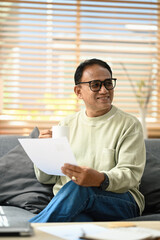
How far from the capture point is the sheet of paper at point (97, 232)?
1.19m

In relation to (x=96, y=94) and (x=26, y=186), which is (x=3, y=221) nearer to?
(x=26, y=186)

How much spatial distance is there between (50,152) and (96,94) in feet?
1.86

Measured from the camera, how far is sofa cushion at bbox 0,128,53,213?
2221 millimetres

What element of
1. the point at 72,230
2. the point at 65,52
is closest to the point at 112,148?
the point at 72,230

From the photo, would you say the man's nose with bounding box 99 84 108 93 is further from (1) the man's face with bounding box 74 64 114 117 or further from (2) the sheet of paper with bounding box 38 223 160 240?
(2) the sheet of paper with bounding box 38 223 160 240

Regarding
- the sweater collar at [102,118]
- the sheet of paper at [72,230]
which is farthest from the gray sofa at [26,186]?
the sheet of paper at [72,230]

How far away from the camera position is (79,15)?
4.21m

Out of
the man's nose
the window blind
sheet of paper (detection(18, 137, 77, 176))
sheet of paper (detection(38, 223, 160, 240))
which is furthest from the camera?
the window blind

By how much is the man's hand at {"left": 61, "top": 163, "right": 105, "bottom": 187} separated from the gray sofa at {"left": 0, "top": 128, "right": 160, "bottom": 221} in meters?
0.49

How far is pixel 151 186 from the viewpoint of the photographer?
2.27 m

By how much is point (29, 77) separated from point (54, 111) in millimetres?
438

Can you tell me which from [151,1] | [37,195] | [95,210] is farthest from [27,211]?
[151,1]

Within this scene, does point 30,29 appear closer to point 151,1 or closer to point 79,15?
point 79,15

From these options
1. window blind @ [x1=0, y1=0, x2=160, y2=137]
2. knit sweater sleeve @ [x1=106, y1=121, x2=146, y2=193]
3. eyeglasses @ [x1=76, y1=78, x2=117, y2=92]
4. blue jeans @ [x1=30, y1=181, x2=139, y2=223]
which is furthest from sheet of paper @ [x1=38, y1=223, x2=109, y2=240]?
window blind @ [x1=0, y1=0, x2=160, y2=137]
